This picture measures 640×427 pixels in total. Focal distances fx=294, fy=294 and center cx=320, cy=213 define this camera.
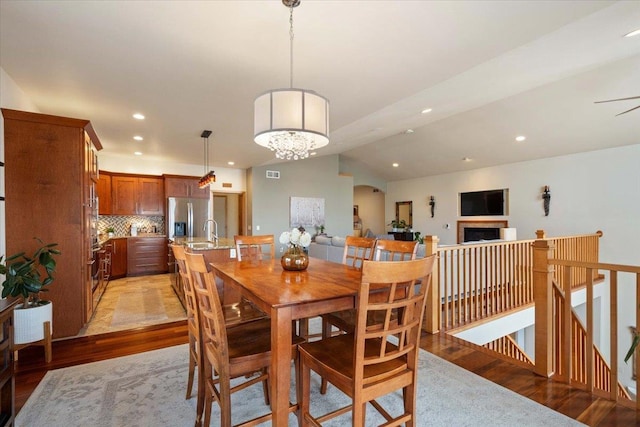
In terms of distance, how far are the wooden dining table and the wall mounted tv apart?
6798 millimetres

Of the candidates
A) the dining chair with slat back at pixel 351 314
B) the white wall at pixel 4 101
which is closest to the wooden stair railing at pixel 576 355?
the dining chair with slat back at pixel 351 314

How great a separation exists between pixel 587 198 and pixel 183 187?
850 cm

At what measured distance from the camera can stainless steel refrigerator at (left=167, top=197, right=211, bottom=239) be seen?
643 centimetres

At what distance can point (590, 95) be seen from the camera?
177 inches

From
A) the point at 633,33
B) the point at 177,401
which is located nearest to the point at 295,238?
the point at 177,401

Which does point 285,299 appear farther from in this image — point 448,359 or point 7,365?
point 448,359

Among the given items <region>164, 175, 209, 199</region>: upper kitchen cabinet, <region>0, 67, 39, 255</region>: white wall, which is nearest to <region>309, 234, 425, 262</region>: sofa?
<region>164, 175, 209, 199</region>: upper kitchen cabinet

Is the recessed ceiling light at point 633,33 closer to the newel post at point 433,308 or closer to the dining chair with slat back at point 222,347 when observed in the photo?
the newel post at point 433,308

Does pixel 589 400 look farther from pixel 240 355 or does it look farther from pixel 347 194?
pixel 347 194

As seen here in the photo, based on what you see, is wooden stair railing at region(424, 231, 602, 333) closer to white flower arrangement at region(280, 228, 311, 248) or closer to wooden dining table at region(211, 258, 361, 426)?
white flower arrangement at region(280, 228, 311, 248)

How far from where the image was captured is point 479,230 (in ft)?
25.6

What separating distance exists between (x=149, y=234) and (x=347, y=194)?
5.47m

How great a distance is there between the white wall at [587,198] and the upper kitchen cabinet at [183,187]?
696 centimetres

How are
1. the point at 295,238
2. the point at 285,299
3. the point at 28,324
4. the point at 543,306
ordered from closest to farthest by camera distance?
the point at 285,299 < the point at 295,238 < the point at 543,306 < the point at 28,324
